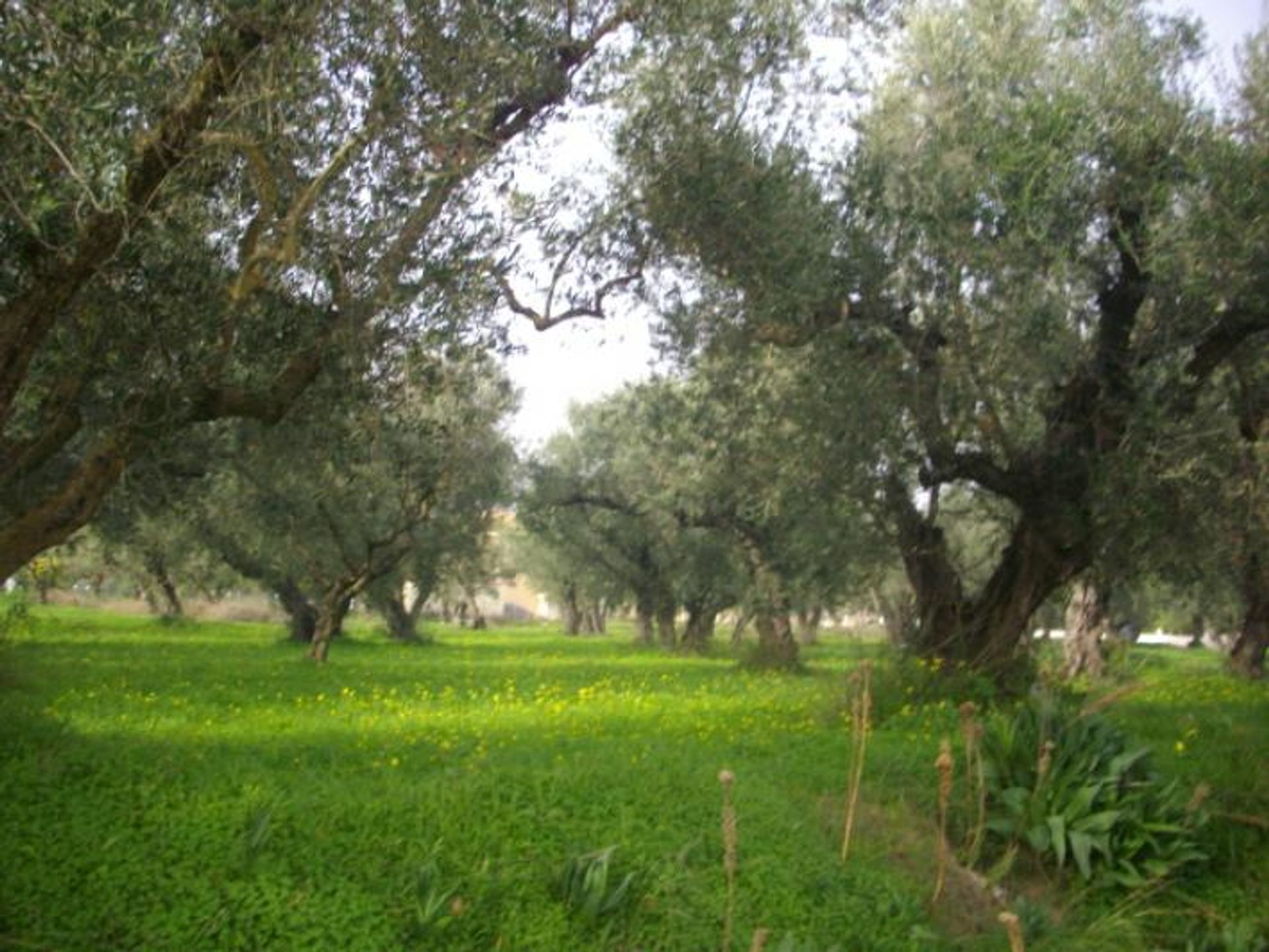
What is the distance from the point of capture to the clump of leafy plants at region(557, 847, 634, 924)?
7438 millimetres

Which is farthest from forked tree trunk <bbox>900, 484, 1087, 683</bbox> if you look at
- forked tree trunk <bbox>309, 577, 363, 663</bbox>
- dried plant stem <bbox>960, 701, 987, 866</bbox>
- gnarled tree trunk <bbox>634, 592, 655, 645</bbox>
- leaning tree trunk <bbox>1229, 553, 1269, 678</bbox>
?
gnarled tree trunk <bbox>634, 592, 655, 645</bbox>

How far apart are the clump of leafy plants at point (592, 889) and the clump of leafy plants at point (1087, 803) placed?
9.76ft

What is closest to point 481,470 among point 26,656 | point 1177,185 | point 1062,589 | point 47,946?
point 26,656

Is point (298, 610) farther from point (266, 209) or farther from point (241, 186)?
point (266, 209)

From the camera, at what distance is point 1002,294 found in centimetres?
1388

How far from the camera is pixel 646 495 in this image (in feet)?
105

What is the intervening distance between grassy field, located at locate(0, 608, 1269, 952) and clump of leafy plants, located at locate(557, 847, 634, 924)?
53 mm

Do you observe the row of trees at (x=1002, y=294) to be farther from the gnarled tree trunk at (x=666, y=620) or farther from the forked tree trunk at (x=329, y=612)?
the gnarled tree trunk at (x=666, y=620)

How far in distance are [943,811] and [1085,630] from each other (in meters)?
19.5

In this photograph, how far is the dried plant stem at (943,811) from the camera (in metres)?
7.05

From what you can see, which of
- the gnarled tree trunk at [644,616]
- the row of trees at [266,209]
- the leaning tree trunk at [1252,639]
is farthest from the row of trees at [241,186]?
the gnarled tree trunk at [644,616]

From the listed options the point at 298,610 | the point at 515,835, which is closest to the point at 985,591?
the point at 515,835

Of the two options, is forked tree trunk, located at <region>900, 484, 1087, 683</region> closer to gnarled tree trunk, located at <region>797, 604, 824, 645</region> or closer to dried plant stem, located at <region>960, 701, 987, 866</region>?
dried plant stem, located at <region>960, 701, 987, 866</region>

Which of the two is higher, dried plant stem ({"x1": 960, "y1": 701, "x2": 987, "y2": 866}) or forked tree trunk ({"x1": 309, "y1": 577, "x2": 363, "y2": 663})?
A: forked tree trunk ({"x1": 309, "y1": 577, "x2": 363, "y2": 663})
